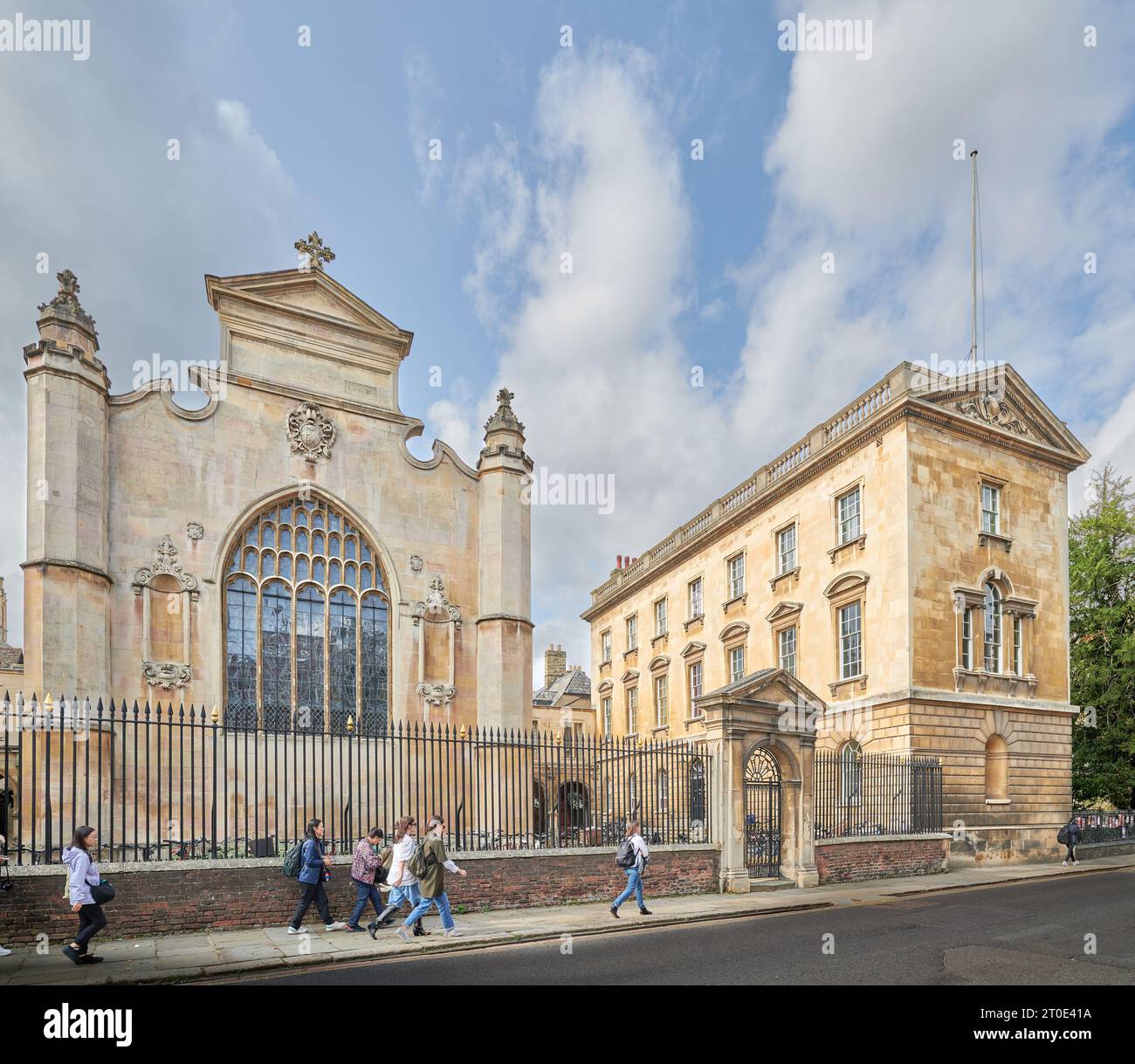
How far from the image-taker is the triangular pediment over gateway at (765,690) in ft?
57.2

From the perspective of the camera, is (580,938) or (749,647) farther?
(749,647)

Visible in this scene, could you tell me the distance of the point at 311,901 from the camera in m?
12.2

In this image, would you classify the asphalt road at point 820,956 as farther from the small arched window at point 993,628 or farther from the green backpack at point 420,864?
the small arched window at point 993,628

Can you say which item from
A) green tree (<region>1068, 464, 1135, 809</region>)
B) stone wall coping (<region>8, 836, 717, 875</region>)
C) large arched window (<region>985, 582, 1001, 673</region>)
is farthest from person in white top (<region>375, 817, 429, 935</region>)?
green tree (<region>1068, 464, 1135, 809</region>)

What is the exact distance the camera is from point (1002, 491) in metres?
27.1

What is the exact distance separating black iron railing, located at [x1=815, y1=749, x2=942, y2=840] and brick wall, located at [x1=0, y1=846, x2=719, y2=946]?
20.4ft

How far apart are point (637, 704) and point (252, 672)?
24.1 metres

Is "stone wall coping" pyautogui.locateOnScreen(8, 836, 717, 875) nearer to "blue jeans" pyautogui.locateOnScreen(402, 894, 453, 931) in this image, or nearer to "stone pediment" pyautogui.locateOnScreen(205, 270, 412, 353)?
"blue jeans" pyautogui.locateOnScreen(402, 894, 453, 931)

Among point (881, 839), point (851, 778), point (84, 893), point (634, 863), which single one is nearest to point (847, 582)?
point (851, 778)

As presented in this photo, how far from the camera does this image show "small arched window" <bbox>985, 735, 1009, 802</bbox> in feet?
82.9

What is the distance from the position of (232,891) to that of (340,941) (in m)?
1.77

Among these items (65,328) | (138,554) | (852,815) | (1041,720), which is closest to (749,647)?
(1041,720)

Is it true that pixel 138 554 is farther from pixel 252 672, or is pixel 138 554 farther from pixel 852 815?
pixel 852 815

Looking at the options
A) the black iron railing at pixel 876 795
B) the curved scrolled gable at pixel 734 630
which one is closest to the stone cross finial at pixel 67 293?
the black iron railing at pixel 876 795
